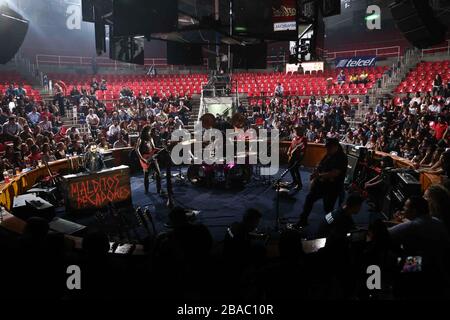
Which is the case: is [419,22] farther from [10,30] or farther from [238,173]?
[10,30]

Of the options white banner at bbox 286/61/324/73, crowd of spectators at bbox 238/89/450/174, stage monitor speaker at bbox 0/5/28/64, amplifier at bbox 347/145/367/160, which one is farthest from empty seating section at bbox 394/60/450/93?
stage monitor speaker at bbox 0/5/28/64

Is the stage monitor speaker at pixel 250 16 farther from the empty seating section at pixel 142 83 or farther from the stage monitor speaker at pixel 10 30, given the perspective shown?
the empty seating section at pixel 142 83

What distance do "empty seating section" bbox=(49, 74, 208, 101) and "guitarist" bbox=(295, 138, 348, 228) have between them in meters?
15.8

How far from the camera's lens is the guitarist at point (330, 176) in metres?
5.60

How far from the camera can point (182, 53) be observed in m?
7.57

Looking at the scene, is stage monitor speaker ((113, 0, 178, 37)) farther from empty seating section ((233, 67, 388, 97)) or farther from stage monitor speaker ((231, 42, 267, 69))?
empty seating section ((233, 67, 388, 97))

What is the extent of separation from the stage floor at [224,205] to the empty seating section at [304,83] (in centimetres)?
1191

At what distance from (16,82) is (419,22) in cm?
2001

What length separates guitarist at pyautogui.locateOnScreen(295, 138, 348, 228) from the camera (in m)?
5.60

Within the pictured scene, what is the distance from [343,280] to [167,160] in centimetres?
549

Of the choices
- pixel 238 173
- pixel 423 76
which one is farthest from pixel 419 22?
pixel 423 76

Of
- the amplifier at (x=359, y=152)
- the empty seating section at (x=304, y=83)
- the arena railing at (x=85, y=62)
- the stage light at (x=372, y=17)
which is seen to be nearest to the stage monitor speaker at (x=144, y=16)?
the amplifier at (x=359, y=152)

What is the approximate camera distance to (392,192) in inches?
231
